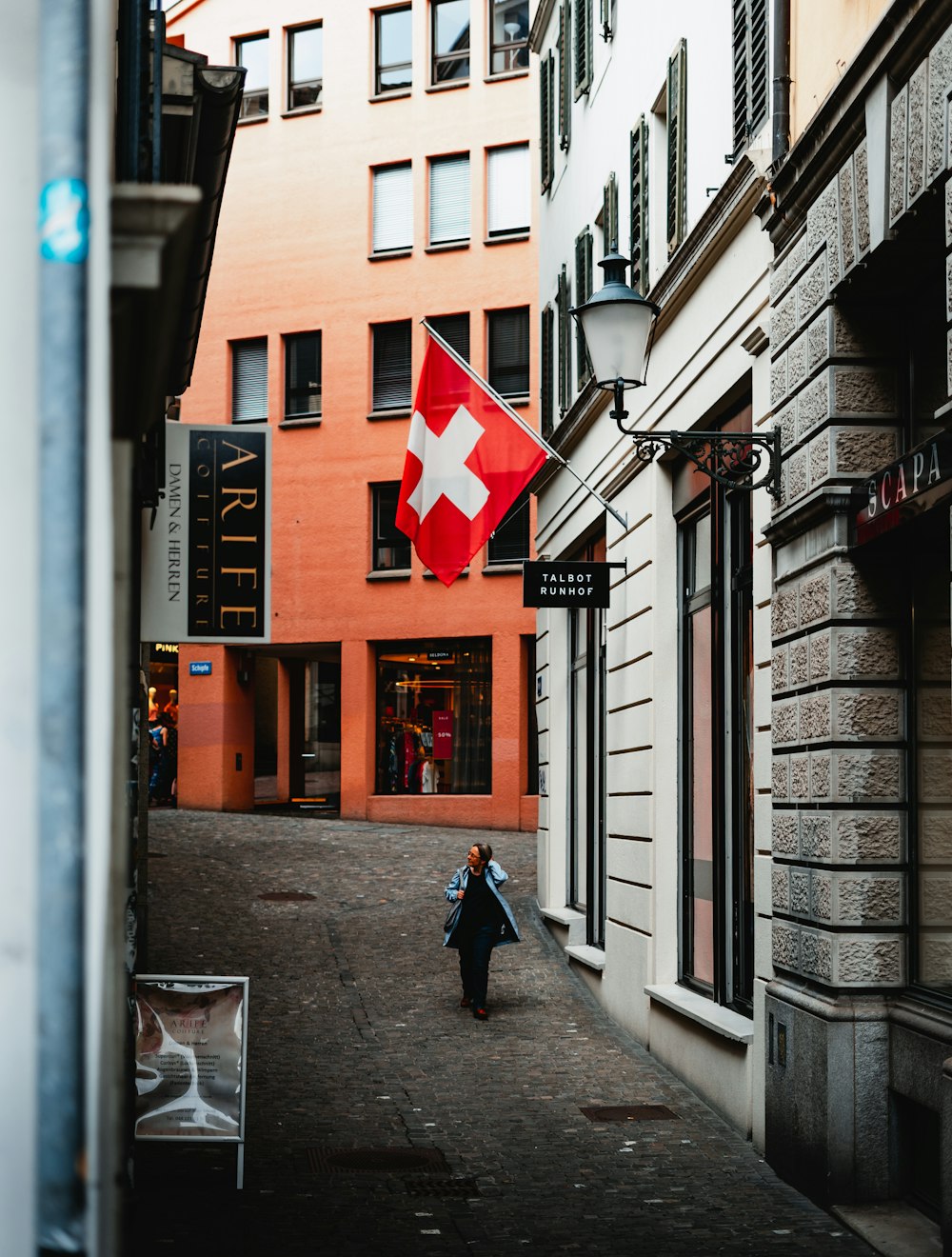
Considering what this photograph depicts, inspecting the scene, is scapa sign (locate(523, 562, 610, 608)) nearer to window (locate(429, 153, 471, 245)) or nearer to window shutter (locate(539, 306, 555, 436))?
window shutter (locate(539, 306, 555, 436))

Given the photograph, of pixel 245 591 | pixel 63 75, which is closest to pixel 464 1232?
pixel 245 591

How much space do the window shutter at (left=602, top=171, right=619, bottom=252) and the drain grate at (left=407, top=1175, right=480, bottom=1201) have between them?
8985 mm

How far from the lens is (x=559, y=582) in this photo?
1426 centimetres

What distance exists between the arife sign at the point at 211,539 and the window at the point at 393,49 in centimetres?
2258

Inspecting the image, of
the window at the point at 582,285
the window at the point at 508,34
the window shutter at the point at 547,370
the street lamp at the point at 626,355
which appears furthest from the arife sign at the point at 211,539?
the window at the point at 508,34

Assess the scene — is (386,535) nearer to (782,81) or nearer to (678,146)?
(678,146)

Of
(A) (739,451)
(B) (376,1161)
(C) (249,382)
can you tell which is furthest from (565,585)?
(C) (249,382)

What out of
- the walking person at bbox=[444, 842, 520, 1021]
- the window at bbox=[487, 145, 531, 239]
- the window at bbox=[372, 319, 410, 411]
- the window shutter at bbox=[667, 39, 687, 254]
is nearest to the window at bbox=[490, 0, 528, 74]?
the window at bbox=[487, 145, 531, 239]

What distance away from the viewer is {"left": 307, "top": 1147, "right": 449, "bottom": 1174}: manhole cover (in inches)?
376

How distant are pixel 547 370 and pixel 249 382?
13260mm

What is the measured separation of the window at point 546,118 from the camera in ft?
66.5

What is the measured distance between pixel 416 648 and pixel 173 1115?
2163 centimetres

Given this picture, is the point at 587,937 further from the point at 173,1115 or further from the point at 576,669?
the point at 173,1115

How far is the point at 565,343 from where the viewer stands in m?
18.7
